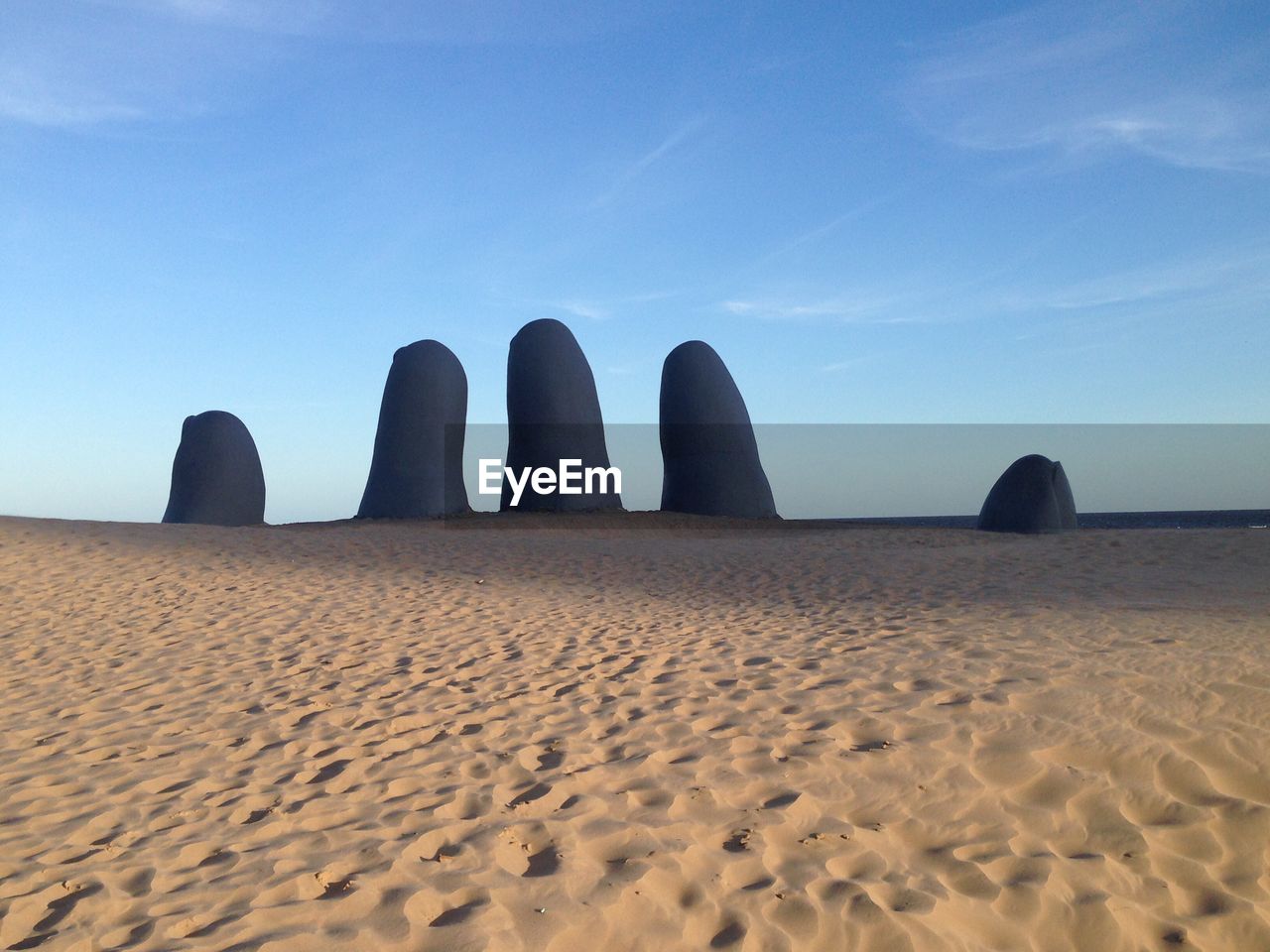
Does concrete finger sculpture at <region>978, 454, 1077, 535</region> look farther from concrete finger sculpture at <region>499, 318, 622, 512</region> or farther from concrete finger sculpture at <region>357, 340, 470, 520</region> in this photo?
concrete finger sculpture at <region>357, 340, 470, 520</region>

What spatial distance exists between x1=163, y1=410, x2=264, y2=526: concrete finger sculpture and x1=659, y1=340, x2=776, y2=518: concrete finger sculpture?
8083 mm

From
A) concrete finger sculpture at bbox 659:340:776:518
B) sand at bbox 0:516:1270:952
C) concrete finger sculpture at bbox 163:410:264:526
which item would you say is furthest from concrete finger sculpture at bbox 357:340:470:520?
sand at bbox 0:516:1270:952

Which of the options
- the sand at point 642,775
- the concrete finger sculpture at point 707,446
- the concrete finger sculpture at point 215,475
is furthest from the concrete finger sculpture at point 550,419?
the sand at point 642,775

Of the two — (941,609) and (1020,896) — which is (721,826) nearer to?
(1020,896)

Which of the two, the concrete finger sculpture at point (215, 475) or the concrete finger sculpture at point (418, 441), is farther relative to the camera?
the concrete finger sculpture at point (418, 441)

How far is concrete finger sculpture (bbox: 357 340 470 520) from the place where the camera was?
16.8 meters

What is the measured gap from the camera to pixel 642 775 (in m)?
3.35

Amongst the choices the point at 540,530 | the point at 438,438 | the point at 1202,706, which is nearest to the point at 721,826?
the point at 1202,706

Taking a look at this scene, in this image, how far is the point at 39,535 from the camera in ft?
33.2

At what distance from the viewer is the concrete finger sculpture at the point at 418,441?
1681 centimetres

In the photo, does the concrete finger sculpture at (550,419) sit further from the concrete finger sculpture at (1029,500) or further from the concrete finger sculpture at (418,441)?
the concrete finger sculpture at (1029,500)

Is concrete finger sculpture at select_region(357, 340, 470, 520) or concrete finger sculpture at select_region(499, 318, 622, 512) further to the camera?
concrete finger sculpture at select_region(499, 318, 622, 512)

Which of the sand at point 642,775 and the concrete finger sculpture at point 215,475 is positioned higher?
the concrete finger sculpture at point 215,475

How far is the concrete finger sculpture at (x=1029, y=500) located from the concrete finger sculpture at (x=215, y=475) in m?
13.6
